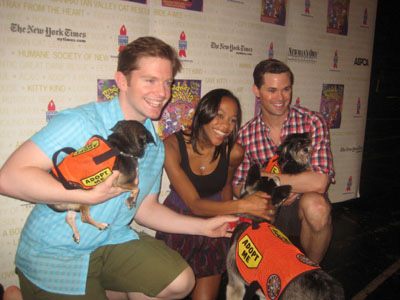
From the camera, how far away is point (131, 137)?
58.6 inches

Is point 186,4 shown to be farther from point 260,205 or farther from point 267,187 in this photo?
point 260,205

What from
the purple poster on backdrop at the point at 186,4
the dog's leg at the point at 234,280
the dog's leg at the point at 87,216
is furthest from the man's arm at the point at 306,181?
the purple poster on backdrop at the point at 186,4

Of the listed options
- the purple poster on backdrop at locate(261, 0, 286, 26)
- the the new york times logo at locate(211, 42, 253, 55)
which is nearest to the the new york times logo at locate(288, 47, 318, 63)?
the purple poster on backdrop at locate(261, 0, 286, 26)

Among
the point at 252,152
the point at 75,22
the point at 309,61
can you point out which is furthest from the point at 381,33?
the point at 75,22

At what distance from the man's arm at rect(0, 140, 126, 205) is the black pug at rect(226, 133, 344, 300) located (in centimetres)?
101

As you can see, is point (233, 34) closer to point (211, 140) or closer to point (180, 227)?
point (211, 140)

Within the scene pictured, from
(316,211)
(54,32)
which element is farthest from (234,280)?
(54,32)

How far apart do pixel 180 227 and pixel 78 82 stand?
64.6 inches

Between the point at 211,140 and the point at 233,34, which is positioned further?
the point at 233,34

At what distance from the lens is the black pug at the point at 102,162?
137 cm

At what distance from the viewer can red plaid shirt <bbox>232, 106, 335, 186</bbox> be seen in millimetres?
2742

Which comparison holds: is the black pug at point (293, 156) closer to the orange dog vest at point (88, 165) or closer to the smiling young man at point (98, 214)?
the smiling young man at point (98, 214)

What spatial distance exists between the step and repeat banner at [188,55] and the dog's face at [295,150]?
1.22m

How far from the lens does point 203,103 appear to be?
2459 millimetres
